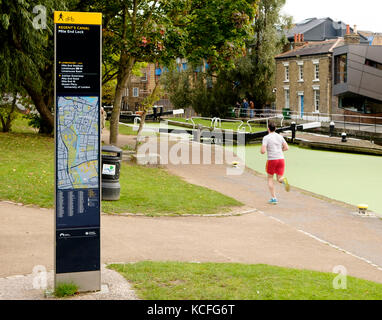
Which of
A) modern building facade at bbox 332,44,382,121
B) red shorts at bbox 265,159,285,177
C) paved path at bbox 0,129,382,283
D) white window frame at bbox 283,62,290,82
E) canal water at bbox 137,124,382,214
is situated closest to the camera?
paved path at bbox 0,129,382,283

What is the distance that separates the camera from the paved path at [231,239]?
9.16 meters

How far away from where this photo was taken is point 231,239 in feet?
35.9

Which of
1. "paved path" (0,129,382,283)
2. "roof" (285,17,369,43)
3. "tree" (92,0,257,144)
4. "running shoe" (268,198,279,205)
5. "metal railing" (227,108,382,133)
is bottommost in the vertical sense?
"paved path" (0,129,382,283)

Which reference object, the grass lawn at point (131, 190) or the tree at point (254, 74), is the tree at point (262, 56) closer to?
the tree at point (254, 74)

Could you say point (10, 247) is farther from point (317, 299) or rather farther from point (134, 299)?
point (317, 299)

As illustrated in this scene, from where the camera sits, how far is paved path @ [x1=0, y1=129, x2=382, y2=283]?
30.1 feet

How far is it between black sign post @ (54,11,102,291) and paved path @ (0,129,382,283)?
1.47 meters

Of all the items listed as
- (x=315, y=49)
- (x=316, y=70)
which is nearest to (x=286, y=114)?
(x=316, y=70)

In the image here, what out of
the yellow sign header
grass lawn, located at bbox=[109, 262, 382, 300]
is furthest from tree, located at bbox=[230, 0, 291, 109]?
the yellow sign header

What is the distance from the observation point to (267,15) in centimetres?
5578

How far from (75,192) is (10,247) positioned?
10.1 ft

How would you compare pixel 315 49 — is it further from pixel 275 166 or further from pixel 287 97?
pixel 275 166

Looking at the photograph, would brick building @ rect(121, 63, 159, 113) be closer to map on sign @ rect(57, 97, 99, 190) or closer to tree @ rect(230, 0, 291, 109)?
tree @ rect(230, 0, 291, 109)
